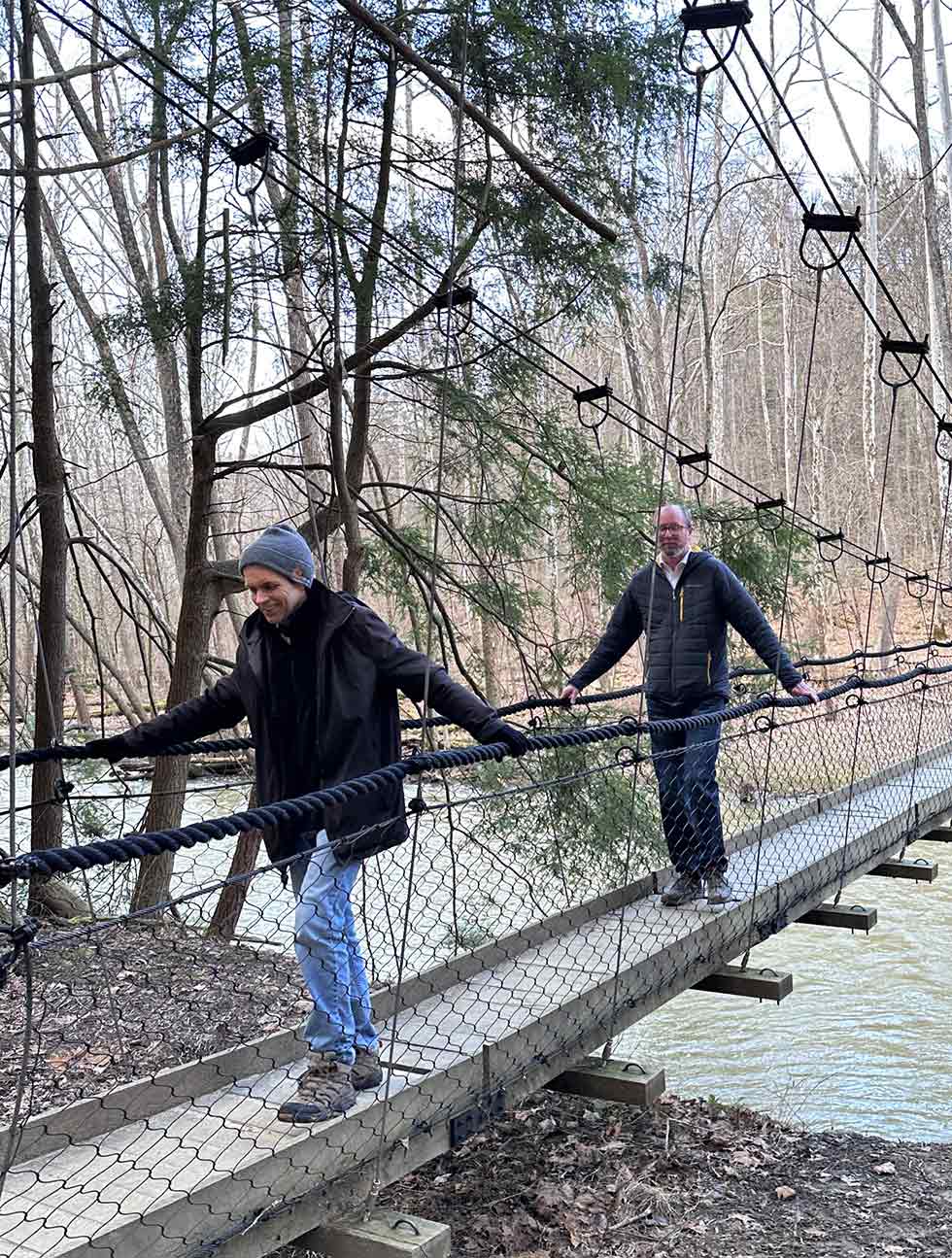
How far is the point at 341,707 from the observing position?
6.47ft

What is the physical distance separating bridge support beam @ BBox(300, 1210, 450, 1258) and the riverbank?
1.60 m

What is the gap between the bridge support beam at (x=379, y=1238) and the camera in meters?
1.89

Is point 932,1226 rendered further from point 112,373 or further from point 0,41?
point 0,41

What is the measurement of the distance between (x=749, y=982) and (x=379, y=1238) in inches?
59.6

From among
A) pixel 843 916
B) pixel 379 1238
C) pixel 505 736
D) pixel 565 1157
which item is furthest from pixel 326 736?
pixel 565 1157

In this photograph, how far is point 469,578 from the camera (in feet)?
17.4

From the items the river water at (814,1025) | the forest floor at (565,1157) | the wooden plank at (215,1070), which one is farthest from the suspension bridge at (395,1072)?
the river water at (814,1025)

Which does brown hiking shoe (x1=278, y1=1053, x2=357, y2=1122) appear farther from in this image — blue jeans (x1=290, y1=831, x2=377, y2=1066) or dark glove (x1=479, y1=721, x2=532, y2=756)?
dark glove (x1=479, y1=721, x2=532, y2=756)

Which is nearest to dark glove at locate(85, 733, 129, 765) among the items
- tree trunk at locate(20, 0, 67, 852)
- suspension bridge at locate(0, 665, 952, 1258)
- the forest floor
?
suspension bridge at locate(0, 665, 952, 1258)

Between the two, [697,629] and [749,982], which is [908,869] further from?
[697,629]

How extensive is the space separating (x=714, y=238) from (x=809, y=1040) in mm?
9864

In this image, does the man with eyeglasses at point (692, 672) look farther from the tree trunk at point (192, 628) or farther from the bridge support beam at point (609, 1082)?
the tree trunk at point (192, 628)

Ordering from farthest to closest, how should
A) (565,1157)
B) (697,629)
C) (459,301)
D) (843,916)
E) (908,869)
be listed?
(908,869)
(565,1157)
(843,916)
(459,301)
(697,629)

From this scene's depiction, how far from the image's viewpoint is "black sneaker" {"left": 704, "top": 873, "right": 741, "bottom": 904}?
3166 millimetres
